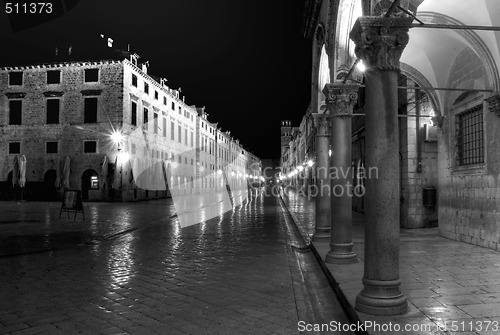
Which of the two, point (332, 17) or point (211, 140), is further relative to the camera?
point (211, 140)

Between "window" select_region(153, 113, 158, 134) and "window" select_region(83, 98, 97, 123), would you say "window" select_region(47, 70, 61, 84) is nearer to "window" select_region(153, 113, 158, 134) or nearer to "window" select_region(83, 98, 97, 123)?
"window" select_region(83, 98, 97, 123)

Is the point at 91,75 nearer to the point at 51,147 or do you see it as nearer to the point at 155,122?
the point at 51,147

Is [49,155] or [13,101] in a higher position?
[13,101]

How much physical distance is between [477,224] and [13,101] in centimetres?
3589

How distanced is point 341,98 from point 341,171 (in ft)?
4.62

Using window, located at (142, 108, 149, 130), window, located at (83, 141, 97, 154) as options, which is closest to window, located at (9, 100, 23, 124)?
window, located at (83, 141, 97, 154)

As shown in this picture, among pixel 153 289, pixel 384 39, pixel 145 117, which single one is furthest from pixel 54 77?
pixel 384 39

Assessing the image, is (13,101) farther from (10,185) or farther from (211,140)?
(211,140)

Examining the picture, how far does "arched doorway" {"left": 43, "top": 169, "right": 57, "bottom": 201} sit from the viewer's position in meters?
32.8

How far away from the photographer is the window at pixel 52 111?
110ft

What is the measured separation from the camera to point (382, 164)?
4719 mm

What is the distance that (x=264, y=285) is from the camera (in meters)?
6.27

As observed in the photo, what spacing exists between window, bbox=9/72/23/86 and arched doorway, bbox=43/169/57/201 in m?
8.04

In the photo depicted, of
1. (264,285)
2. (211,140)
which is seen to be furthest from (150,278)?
(211,140)
